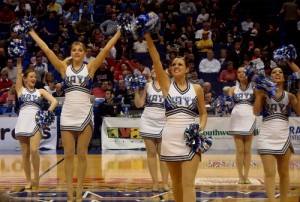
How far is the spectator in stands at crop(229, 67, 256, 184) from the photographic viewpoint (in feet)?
32.4

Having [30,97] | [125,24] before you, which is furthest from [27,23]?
[30,97]

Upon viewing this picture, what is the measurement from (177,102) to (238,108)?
358cm

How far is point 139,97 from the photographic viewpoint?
891cm

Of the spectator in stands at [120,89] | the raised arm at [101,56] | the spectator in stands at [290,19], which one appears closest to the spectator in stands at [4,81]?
the spectator in stands at [120,89]

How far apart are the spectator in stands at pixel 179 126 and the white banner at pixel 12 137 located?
8.12 m

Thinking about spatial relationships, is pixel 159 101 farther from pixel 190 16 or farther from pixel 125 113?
pixel 190 16

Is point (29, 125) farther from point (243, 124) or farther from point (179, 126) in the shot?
point (179, 126)

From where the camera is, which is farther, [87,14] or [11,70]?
[87,14]

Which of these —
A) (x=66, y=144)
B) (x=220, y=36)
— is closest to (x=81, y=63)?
(x=66, y=144)

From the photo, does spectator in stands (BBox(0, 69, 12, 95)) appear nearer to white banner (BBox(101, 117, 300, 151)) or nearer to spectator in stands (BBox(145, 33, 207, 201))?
white banner (BBox(101, 117, 300, 151))

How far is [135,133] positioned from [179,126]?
26.0 ft

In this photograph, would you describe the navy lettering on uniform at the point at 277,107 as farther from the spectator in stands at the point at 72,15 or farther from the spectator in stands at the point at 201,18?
the spectator in stands at the point at 72,15

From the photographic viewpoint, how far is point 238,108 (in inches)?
395

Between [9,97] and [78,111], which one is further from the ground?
[9,97]
